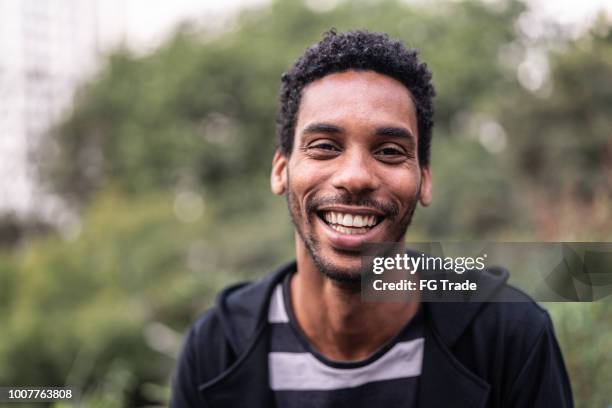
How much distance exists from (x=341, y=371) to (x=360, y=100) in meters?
0.94

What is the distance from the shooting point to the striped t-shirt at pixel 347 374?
2328 millimetres

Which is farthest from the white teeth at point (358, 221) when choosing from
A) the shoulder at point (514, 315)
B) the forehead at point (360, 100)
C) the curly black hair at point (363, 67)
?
the shoulder at point (514, 315)

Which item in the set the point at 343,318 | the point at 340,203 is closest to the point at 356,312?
the point at 343,318

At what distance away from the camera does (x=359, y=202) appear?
2184 mm

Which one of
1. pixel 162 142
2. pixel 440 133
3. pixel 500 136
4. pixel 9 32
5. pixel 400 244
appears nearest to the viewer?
pixel 400 244

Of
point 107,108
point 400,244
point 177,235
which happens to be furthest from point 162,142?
point 400,244

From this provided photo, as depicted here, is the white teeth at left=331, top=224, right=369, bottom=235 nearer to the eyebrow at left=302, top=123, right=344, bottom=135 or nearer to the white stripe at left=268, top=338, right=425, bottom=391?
the eyebrow at left=302, top=123, right=344, bottom=135

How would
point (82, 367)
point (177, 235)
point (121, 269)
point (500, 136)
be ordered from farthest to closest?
point (500, 136) < point (177, 235) < point (121, 269) < point (82, 367)

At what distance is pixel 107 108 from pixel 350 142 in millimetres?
27890

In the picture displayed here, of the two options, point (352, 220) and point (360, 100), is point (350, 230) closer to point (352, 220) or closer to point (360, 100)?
point (352, 220)

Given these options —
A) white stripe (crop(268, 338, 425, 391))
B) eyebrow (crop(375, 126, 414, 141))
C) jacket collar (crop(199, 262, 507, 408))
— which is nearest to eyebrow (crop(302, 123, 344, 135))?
eyebrow (crop(375, 126, 414, 141))

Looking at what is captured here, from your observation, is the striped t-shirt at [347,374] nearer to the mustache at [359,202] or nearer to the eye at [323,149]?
the mustache at [359,202]

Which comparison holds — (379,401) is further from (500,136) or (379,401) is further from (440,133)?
(440,133)

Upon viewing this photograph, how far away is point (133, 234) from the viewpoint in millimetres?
11258
